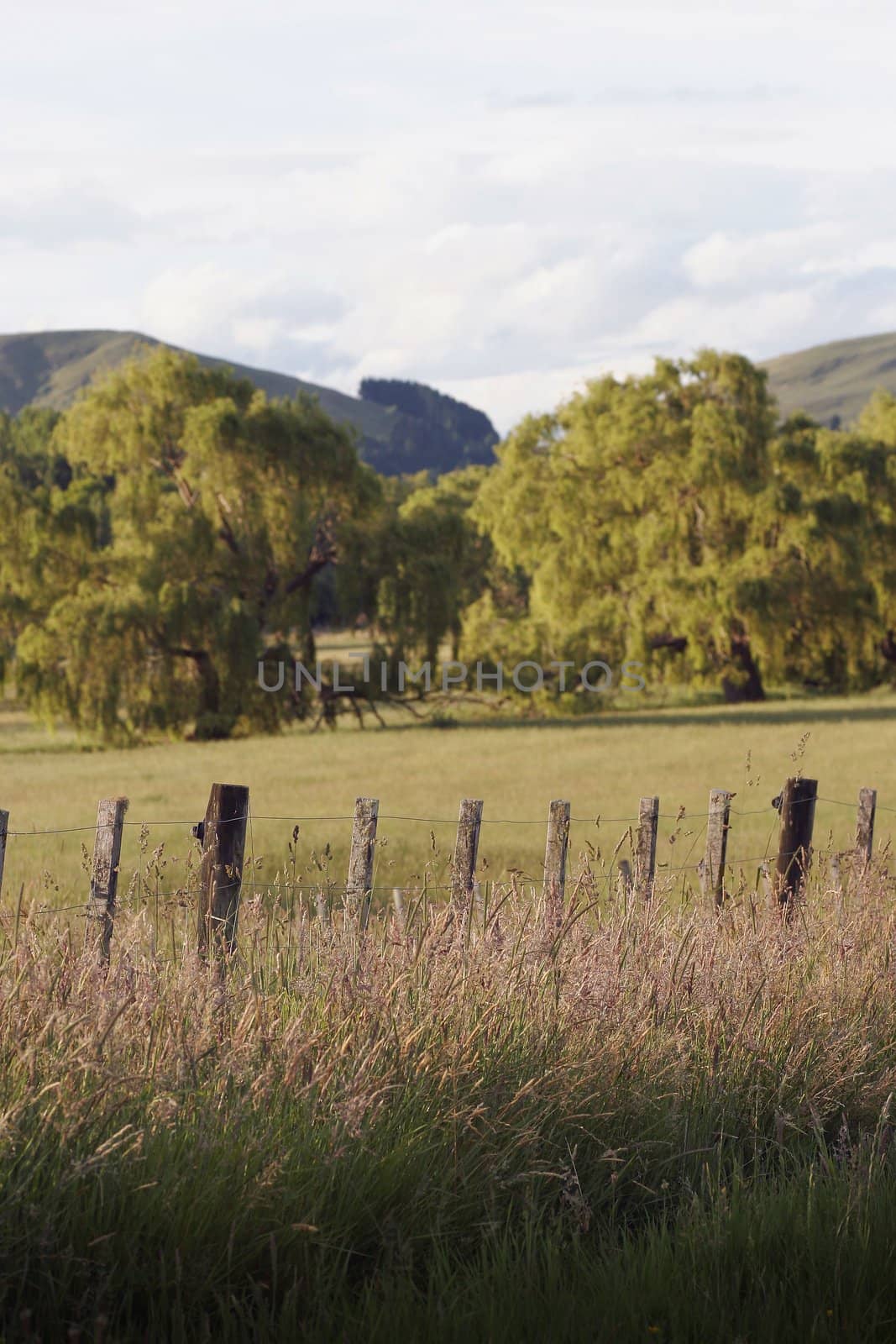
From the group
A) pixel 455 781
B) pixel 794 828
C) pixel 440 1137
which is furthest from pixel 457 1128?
pixel 455 781

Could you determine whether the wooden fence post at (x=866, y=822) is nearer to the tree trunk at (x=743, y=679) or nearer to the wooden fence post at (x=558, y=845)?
the wooden fence post at (x=558, y=845)

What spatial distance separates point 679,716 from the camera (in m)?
39.9

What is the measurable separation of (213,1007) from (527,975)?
132 cm

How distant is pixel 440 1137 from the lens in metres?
4.45

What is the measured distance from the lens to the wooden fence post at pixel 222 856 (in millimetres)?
6047

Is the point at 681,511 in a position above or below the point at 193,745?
above

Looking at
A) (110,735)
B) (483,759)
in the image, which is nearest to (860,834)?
(483,759)

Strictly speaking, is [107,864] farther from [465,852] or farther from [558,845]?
[558,845]

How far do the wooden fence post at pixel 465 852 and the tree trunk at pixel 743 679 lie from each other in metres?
38.1

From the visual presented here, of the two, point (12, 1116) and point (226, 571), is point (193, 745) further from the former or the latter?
point (12, 1116)

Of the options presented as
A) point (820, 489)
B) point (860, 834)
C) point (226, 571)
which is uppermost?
point (820, 489)

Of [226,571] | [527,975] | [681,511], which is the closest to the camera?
[527,975]

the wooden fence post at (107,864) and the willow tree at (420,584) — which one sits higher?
the willow tree at (420,584)

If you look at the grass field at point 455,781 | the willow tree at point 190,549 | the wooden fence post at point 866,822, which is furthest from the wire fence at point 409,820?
the willow tree at point 190,549
